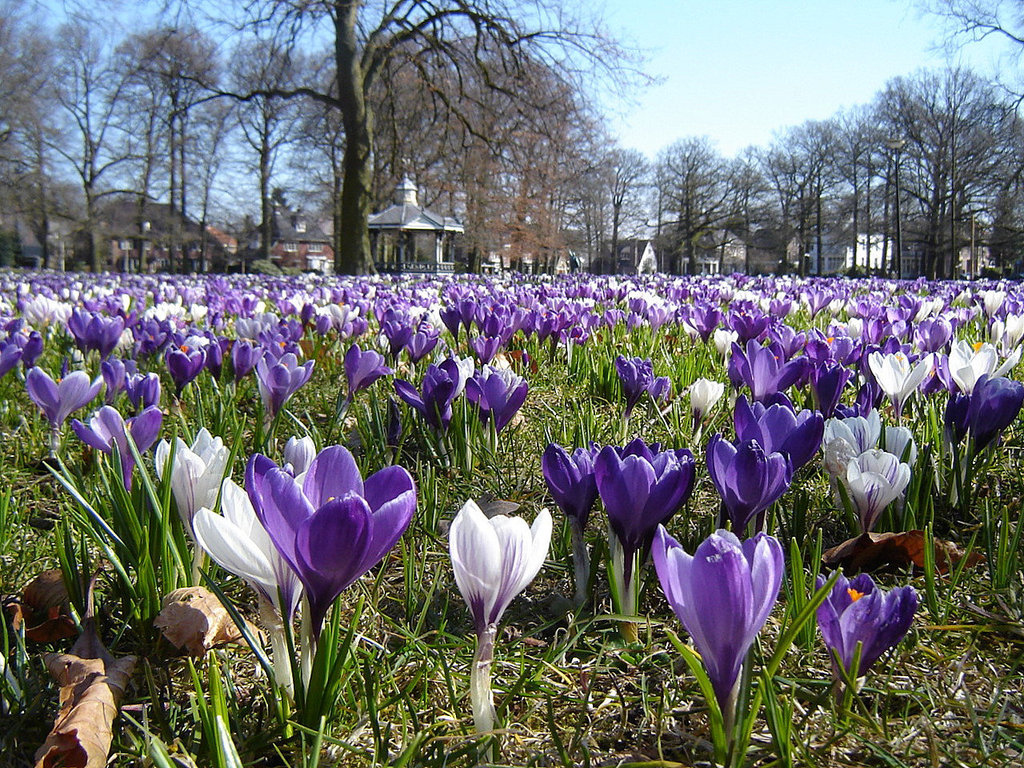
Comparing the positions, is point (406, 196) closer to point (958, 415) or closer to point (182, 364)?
point (182, 364)

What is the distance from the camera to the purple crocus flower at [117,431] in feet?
4.79

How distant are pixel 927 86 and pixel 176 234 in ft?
129

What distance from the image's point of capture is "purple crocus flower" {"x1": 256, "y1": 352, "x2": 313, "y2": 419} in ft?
6.70

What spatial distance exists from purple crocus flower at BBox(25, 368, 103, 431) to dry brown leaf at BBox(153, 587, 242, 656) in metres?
1.03

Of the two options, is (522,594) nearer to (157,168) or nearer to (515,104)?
(515,104)

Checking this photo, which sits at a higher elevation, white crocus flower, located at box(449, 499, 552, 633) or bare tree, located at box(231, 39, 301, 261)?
bare tree, located at box(231, 39, 301, 261)

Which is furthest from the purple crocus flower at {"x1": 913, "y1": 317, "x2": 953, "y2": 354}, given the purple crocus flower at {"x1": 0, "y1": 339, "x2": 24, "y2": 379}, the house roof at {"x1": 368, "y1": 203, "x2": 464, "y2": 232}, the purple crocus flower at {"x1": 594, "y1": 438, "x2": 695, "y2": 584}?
the house roof at {"x1": 368, "y1": 203, "x2": 464, "y2": 232}

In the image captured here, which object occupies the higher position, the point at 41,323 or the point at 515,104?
the point at 515,104

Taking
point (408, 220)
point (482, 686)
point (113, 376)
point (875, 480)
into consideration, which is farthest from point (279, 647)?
point (408, 220)

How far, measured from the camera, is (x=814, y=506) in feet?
5.79

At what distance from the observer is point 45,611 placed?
1267mm

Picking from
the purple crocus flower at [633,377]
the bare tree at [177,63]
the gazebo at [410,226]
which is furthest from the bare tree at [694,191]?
the purple crocus flower at [633,377]

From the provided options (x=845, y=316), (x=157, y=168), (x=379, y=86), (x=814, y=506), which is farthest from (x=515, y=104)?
(x=157, y=168)

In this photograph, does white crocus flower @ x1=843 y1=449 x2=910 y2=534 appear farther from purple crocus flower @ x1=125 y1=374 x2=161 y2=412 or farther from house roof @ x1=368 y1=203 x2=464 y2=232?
house roof @ x1=368 y1=203 x2=464 y2=232
